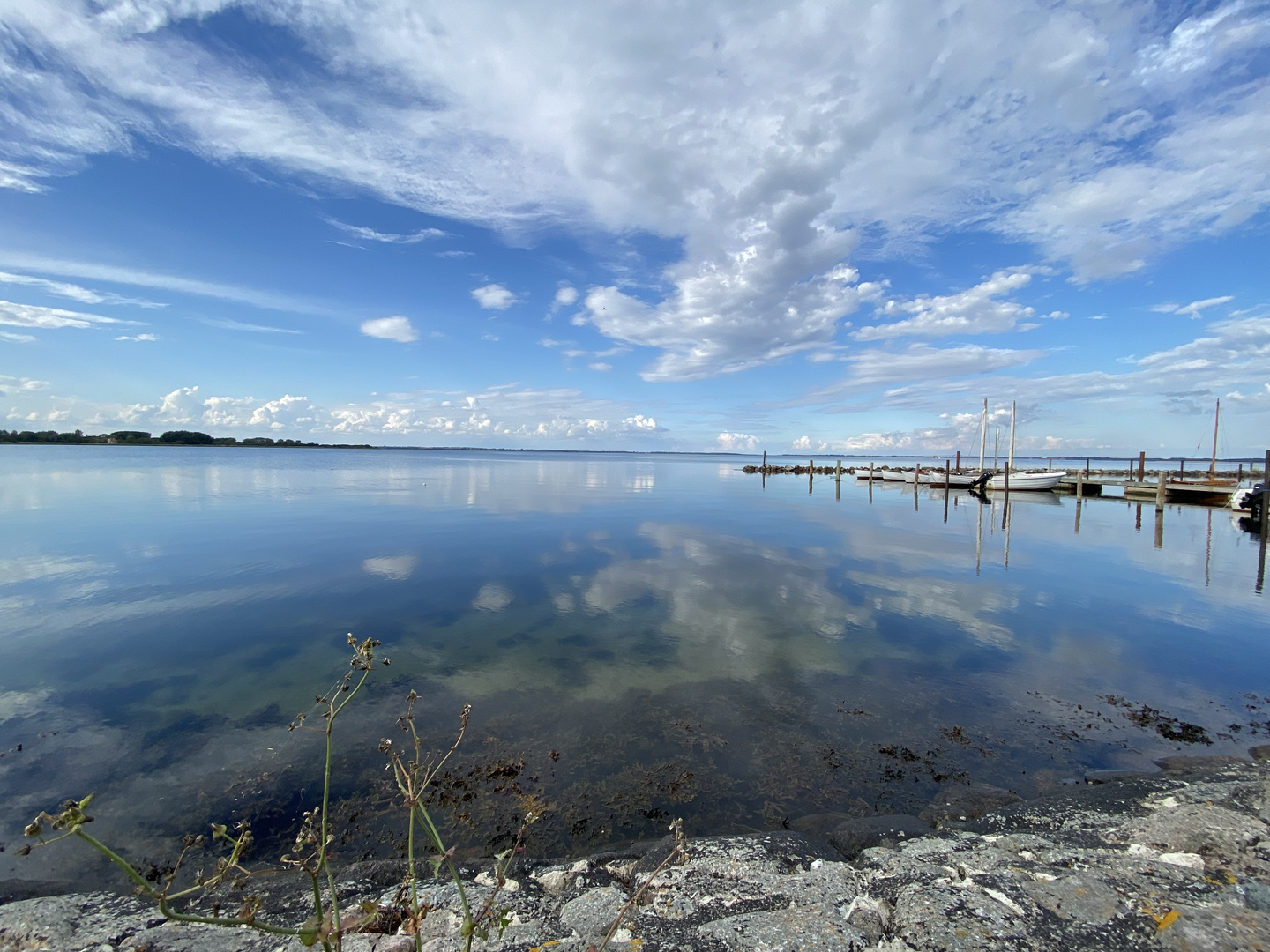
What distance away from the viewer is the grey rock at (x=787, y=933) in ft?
12.5

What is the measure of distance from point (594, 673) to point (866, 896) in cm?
563

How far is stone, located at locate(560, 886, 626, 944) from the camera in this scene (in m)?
4.10

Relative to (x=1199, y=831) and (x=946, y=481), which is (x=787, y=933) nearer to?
(x=1199, y=831)

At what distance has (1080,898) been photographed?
4184mm

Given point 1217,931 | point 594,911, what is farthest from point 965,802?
point 594,911

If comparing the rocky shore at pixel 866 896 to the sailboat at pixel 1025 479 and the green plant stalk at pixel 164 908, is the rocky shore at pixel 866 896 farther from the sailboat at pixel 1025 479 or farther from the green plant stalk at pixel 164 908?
the sailboat at pixel 1025 479

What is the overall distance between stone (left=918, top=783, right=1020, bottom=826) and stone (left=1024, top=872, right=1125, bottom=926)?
66.2 inches

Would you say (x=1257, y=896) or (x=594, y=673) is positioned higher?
(x=1257, y=896)

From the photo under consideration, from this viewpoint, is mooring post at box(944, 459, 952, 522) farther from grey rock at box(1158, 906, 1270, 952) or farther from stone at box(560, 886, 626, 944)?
stone at box(560, 886, 626, 944)

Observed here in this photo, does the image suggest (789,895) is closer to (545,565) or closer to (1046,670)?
(1046,670)

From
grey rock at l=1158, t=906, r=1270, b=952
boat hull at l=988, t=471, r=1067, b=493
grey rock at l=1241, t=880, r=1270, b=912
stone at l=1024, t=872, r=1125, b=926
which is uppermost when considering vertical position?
boat hull at l=988, t=471, r=1067, b=493

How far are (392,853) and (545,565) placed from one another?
1170 centimetres

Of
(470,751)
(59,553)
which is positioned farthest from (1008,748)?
(59,553)

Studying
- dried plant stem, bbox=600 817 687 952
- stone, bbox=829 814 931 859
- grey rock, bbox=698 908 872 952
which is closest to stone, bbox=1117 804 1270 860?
stone, bbox=829 814 931 859
